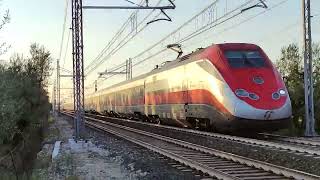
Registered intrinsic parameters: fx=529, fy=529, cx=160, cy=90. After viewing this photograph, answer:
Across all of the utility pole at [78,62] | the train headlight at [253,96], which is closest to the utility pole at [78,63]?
the utility pole at [78,62]

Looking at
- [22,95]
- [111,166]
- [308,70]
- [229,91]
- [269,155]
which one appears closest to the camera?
[111,166]

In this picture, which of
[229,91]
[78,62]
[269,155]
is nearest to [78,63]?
[78,62]

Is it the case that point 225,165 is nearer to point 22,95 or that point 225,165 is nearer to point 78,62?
point 78,62

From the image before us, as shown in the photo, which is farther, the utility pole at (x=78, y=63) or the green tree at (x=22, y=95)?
the utility pole at (x=78, y=63)

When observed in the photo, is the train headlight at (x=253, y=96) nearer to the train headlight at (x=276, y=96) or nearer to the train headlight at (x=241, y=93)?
the train headlight at (x=241, y=93)

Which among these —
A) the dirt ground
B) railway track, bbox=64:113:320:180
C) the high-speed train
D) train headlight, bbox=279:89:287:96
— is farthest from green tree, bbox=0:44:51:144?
train headlight, bbox=279:89:287:96

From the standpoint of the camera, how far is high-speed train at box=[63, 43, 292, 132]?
18750 mm

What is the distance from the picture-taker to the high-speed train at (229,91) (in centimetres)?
1875

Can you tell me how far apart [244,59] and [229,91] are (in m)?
2.09

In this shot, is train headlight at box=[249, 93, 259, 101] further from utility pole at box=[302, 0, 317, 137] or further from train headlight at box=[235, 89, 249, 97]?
utility pole at box=[302, 0, 317, 137]

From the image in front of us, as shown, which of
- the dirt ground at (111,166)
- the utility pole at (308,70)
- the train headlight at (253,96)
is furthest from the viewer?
the utility pole at (308,70)

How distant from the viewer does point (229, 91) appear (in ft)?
62.7

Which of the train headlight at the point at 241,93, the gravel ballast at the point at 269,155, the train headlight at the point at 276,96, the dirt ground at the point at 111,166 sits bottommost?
the dirt ground at the point at 111,166

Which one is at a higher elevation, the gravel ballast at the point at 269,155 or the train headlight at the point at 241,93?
the train headlight at the point at 241,93
